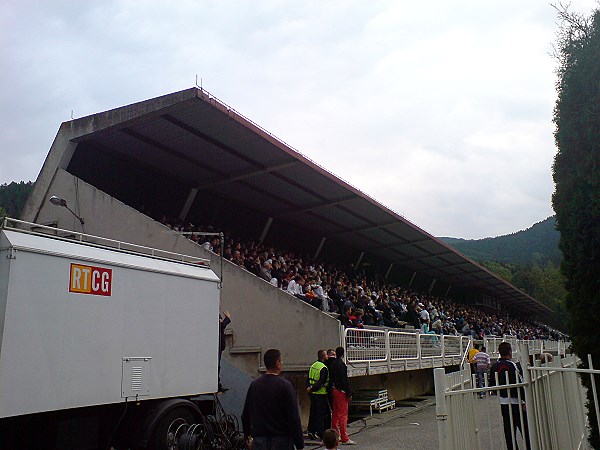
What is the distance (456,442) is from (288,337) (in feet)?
28.1

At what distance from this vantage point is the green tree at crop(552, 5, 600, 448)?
18.2 feet

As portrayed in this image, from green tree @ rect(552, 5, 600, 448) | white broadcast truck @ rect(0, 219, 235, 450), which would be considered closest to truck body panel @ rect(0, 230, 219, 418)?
white broadcast truck @ rect(0, 219, 235, 450)

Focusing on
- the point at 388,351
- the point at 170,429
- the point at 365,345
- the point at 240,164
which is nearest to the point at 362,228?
the point at 240,164

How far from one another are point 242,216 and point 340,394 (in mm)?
11750

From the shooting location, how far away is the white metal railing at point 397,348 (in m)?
13.7

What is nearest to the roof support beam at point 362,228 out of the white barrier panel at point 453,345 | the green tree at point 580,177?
the white barrier panel at point 453,345

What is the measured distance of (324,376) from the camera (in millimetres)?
11203

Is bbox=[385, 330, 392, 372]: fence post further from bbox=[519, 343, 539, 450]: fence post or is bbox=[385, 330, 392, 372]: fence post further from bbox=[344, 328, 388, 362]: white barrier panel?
bbox=[519, 343, 539, 450]: fence post

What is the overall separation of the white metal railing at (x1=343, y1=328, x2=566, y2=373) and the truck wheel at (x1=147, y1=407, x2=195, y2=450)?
5.24 m

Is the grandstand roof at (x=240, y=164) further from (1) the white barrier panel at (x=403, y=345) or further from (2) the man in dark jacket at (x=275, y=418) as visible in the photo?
(2) the man in dark jacket at (x=275, y=418)

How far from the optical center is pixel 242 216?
72.3 ft

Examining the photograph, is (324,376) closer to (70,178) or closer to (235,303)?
(235,303)

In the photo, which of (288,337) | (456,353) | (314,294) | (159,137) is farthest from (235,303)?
(456,353)

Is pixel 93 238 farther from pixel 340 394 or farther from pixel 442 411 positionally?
pixel 442 411
